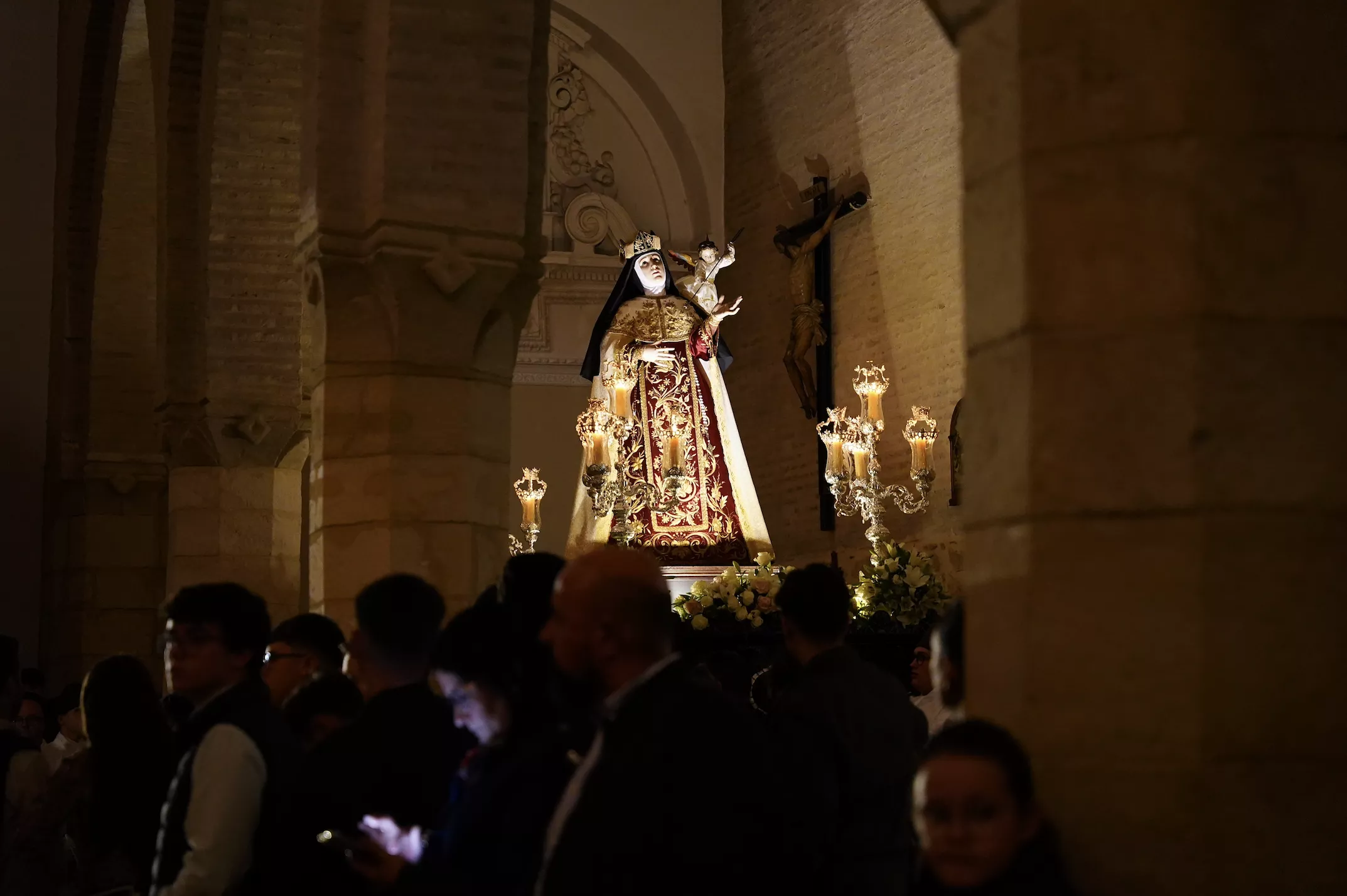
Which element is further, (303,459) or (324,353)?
(303,459)

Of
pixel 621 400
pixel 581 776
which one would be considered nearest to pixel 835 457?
pixel 621 400

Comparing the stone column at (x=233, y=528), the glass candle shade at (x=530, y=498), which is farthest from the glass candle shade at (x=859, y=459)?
the stone column at (x=233, y=528)

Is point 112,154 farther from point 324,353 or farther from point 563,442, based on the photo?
point 324,353

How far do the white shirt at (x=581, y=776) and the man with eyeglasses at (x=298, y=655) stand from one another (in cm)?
205

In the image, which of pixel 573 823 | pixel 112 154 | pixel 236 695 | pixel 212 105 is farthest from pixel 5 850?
pixel 112 154

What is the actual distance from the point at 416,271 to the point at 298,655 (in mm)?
2444

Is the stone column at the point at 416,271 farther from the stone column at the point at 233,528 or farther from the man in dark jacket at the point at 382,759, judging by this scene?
the stone column at the point at 233,528

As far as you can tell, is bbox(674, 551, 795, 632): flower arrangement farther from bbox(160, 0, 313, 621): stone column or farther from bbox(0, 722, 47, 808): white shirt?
bbox(0, 722, 47, 808): white shirt

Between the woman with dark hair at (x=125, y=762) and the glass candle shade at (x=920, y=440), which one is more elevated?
the glass candle shade at (x=920, y=440)

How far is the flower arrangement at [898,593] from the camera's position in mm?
8766

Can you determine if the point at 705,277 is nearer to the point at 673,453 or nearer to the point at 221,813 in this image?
the point at 673,453

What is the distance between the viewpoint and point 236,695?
313 cm

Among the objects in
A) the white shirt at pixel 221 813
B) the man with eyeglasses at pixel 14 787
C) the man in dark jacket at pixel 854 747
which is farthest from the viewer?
the man with eyeglasses at pixel 14 787

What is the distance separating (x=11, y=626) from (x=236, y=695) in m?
11.9
